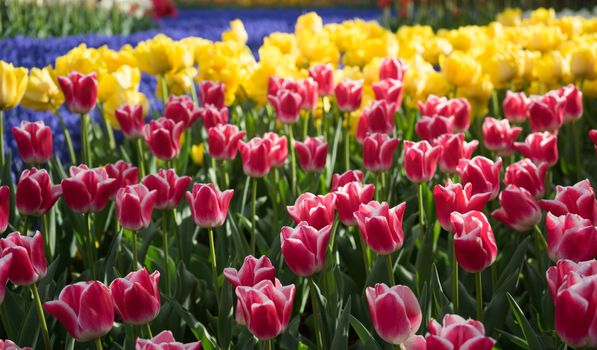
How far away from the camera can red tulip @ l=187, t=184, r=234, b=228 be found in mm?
1756

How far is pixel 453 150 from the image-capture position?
210 centimetres

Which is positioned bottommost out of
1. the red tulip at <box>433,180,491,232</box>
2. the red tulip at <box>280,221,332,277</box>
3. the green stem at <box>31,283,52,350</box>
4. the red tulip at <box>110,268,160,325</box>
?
the green stem at <box>31,283,52,350</box>

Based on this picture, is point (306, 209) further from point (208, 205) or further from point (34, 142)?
point (34, 142)

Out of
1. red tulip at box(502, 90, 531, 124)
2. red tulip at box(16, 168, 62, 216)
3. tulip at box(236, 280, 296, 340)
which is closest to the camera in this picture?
tulip at box(236, 280, 296, 340)

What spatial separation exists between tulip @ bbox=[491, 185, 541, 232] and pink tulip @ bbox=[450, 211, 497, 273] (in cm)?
27

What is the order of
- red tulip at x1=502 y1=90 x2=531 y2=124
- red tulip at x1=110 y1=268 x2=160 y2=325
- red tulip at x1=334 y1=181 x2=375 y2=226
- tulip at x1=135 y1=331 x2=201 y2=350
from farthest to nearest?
red tulip at x1=502 y1=90 x2=531 y2=124 < red tulip at x1=334 y1=181 x2=375 y2=226 < red tulip at x1=110 y1=268 x2=160 y2=325 < tulip at x1=135 y1=331 x2=201 y2=350

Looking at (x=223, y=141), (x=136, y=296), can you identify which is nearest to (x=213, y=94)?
(x=223, y=141)

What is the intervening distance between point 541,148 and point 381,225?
73 centimetres

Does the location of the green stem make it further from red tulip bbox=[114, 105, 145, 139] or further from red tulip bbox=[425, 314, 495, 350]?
red tulip bbox=[114, 105, 145, 139]

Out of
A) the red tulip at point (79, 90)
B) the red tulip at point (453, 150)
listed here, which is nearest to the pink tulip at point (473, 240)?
the red tulip at point (453, 150)

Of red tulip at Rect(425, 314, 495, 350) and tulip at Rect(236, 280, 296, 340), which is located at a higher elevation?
red tulip at Rect(425, 314, 495, 350)

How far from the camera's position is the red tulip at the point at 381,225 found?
1.54 m

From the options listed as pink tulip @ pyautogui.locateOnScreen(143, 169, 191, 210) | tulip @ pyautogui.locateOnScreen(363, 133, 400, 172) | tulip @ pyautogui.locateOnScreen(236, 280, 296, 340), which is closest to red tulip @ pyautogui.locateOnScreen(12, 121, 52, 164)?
pink tulip @ pyautogui.locateOnScreen(143, 169, 191, 210)

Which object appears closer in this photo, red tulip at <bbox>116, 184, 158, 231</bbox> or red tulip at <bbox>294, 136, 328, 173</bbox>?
red tulip at <bbox>116, 184, 158, 231</bbox>
